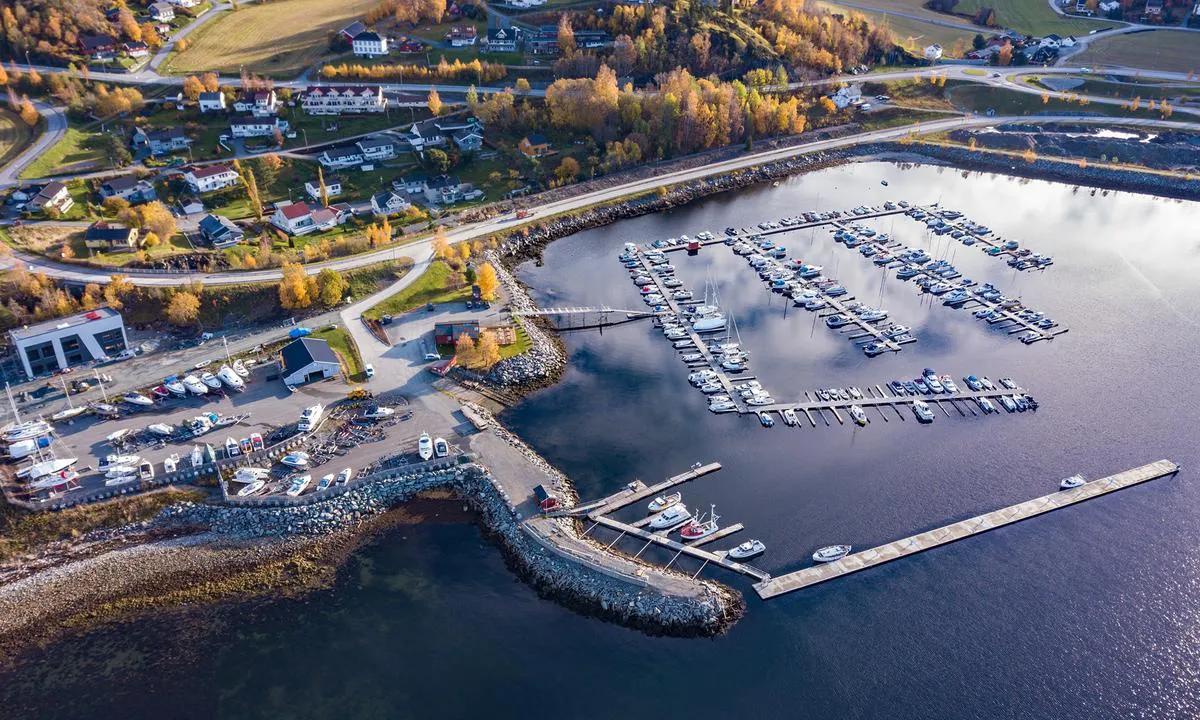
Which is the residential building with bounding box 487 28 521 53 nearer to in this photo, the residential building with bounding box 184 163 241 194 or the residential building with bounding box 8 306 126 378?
the residential building with bounding box 184 163 241 194

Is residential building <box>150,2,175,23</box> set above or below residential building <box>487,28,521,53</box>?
above

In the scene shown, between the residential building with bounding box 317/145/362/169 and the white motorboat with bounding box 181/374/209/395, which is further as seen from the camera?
the residential building with bounding box 317/145/362/169

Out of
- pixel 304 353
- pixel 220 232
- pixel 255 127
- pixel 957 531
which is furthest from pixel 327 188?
pixel 957 531

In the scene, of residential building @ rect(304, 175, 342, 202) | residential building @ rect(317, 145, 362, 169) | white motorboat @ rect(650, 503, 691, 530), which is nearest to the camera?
white motorboat @ rect(650, 503, 691, 530)

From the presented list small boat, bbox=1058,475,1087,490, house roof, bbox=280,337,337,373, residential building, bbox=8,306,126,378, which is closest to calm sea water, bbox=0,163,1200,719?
small boat, bbox=1058,475,1087,490

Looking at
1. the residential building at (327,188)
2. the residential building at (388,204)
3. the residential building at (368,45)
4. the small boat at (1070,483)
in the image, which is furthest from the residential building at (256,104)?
the small boat at (1070,483)

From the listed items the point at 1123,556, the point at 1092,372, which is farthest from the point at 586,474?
the point at 1092,372

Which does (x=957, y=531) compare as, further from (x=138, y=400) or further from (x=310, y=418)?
(x=138, y=400)

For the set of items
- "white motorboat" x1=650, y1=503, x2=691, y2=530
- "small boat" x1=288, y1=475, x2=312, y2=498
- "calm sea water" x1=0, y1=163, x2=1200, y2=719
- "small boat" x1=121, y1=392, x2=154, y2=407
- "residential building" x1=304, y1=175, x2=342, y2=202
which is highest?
"residential building" x1=304, y1=175, x2=342, y2=202
